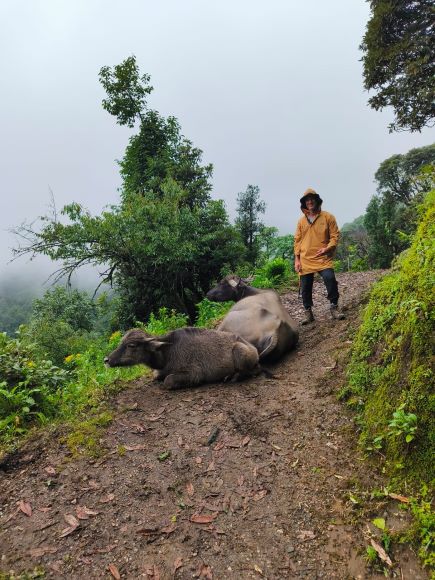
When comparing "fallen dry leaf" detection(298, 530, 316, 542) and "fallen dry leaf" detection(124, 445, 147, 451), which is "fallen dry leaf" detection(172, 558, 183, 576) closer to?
"fallen dry leaf" detection(298, 530, 316, 542)

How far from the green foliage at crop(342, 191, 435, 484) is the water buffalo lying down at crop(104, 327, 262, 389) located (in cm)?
184

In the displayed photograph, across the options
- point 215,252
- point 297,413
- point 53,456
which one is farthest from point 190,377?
point 215,252

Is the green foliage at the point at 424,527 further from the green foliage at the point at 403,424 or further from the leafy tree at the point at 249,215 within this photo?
the leafy tree at the point at 249,215

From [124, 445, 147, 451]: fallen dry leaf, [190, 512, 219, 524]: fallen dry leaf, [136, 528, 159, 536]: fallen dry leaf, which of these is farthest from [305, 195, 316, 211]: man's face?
[136, 528, 159, 536]: fallen dry leaf

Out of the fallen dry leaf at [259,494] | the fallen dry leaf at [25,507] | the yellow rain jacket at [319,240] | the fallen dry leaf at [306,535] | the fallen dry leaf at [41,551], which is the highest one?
the yellow rain jacket at [319,240]

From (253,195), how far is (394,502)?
90.4 ft

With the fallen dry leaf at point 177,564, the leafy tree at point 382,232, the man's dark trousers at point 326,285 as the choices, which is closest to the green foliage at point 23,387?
the fallen dry leaf at point 177,564

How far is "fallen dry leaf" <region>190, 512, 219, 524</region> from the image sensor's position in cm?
351

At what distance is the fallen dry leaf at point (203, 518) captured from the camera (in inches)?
138

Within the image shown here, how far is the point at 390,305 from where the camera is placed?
16.2 feet

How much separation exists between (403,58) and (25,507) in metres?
21.5

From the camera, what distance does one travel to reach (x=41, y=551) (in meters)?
3.30

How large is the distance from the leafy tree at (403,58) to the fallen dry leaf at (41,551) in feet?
65.7

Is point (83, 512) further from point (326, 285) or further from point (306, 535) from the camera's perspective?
point (326, 285)
